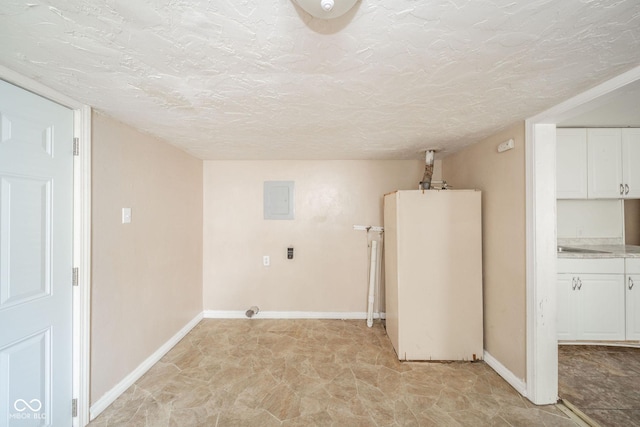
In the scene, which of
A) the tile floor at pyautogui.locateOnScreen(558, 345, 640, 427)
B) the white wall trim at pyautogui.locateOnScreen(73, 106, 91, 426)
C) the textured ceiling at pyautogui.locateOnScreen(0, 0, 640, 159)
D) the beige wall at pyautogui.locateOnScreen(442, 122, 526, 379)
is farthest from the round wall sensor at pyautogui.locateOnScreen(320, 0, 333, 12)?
the tile floor at pyautogui.locateOnScreen(558, 345, 640, 427)

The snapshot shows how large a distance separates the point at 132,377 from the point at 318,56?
8.88 ft

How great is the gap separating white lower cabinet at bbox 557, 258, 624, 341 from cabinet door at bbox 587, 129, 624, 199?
0.73 metres

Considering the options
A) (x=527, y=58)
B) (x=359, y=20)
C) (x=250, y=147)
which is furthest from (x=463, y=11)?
(x=250, y=147)

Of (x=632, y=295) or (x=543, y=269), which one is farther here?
(x=632, y=295)

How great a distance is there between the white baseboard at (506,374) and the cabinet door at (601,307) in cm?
107

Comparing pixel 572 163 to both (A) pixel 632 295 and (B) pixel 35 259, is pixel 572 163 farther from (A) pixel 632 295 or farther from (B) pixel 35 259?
(B) pixel 35 259

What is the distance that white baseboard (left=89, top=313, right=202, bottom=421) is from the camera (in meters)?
1.64

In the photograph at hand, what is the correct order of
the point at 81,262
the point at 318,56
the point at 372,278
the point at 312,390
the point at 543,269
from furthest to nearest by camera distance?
the point at 372,278, the point at 312,390, the point at 543,269, the point at 81,262, the point at 318,56

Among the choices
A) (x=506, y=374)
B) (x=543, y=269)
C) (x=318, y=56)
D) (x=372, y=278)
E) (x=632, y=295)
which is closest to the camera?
(x=318, y=56)

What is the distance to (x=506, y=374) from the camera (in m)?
1.99

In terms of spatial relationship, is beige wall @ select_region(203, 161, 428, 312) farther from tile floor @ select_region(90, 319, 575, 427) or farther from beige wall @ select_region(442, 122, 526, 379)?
beige wall @ select_region(442, 122, 526, 379)

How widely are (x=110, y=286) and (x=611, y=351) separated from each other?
4.61 metres

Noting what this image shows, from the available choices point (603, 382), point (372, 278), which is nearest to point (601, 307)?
point (603, 382)

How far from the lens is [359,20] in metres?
0.86
